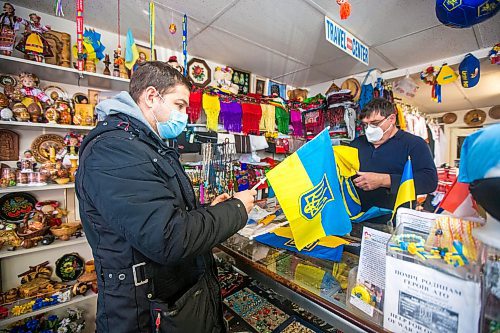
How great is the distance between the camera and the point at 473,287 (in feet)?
1.69

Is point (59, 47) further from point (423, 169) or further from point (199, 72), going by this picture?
point (423, 169)

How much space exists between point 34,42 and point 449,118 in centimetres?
874

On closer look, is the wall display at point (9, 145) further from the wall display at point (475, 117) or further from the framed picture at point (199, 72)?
the wall display at point (475, 117)

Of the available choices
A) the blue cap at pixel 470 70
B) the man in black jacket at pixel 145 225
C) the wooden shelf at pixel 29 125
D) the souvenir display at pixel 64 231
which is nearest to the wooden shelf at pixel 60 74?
the wooden shelf at pixel 29 125

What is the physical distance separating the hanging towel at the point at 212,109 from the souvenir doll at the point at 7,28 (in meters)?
1.65

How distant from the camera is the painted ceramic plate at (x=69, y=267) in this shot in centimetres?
217

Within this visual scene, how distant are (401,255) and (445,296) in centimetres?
12

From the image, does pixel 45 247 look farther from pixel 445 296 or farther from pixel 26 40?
pixel 445 296

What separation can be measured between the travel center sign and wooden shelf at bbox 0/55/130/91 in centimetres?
200

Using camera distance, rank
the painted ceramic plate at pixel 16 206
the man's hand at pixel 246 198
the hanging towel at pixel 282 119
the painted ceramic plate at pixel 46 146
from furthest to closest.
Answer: the hanging towel at pixel 282 119, the painted ceramic plate at pixel 46 146, the painted ceramic plate at pixel 16 206, the man's hand at pixel 246 198

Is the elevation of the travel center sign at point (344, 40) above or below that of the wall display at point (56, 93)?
above

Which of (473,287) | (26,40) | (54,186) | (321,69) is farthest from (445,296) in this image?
(321,69)

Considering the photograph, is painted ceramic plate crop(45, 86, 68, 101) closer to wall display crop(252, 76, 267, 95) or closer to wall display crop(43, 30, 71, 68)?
wall display crop(43, 30, 71, 68)

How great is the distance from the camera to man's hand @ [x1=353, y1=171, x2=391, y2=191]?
5.16ft
